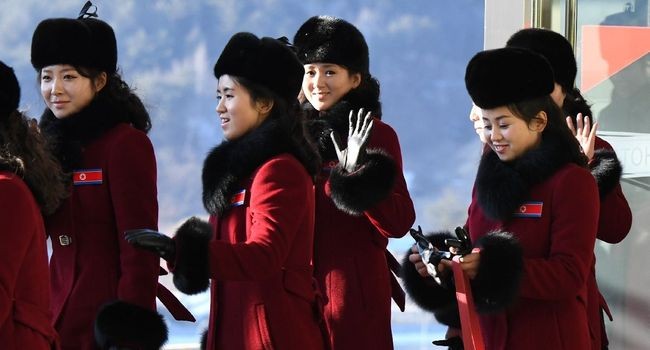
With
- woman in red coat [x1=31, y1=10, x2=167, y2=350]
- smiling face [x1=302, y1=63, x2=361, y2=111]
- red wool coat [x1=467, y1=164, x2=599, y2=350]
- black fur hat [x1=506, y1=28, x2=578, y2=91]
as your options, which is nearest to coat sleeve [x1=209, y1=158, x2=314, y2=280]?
woman in red coat [x1=31, y1=10, x2=167, y2=350]

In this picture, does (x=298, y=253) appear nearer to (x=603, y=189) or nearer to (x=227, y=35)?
(x=603, y=189)

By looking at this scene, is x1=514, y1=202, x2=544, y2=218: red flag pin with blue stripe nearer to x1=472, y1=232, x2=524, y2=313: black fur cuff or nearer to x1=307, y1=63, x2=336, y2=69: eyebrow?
x1=472, y1=232, x2=524, y2=313: black fur cuff

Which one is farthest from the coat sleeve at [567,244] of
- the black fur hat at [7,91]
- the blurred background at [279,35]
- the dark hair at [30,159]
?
the blurred background at [279,35]

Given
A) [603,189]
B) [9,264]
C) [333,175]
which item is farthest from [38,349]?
[603,189]

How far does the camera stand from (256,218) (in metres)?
2.74

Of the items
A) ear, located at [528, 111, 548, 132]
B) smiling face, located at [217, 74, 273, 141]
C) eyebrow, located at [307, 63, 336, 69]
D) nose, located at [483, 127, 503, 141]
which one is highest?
eyebrow, located at [307, 63, 336, 69]

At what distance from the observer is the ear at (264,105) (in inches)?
117

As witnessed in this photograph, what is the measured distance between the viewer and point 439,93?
682 centimetres

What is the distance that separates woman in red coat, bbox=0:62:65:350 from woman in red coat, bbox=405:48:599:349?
878 millimetres

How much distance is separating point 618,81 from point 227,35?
2.71m

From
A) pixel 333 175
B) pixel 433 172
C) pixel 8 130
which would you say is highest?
pixel 8 130

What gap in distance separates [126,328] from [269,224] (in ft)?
1.33

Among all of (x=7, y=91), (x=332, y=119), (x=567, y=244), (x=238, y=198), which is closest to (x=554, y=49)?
(x=332, y=119)

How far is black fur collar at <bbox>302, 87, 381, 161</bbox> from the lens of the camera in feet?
11.4
